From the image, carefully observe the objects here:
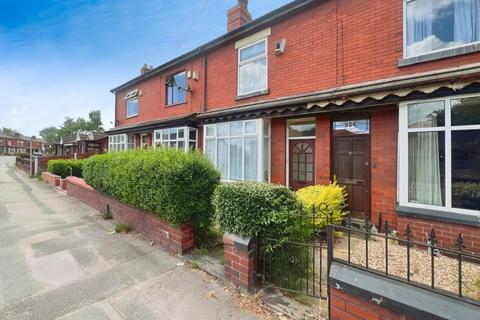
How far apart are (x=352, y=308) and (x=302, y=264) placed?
1168mm

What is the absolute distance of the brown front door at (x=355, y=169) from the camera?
629cm

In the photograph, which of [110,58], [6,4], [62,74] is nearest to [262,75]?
[6,4]

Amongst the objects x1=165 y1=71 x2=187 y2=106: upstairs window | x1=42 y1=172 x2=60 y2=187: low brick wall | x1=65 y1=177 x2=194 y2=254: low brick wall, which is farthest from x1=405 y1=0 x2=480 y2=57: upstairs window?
x1=42 y1=172 x2=60 y2=187: low brick wall

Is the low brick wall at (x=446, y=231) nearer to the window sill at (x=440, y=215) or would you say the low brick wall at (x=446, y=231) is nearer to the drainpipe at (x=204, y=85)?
the window sill at (x=440, y=215)

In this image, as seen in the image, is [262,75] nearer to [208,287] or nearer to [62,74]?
[208,287]

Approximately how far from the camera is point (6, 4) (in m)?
8.91

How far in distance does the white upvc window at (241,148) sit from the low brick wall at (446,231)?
13.7 feet

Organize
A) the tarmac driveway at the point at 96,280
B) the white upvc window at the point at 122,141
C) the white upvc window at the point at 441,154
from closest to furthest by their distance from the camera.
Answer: the tarmac driveway at the point at 96,280 < the white upvc window at the point at 441,154 < the white upvc window at the point at 122,141

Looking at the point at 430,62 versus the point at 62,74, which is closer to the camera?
the point at 430,62

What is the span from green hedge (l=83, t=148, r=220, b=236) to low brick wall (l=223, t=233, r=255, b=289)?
1.13 metres

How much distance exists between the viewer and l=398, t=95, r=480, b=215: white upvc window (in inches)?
178

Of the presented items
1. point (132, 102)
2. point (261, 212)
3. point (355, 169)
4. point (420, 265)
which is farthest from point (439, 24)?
point (132, 102)

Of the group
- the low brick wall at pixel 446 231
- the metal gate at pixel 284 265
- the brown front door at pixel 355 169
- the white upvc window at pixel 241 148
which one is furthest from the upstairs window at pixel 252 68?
the metal gate at pixel 284 265

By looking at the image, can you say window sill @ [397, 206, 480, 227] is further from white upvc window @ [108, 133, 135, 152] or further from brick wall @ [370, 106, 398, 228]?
white upvc window @ [108, 133, 135, 152]
